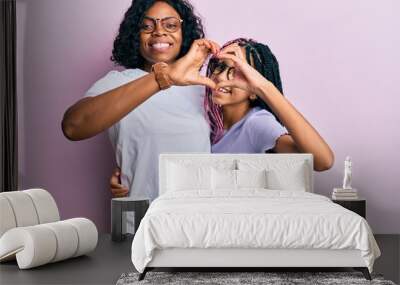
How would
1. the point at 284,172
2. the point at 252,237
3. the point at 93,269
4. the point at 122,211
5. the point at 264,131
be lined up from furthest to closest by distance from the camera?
the point at 264,131
the point at 122,211
the point at 284,172
the point at 93,269
the point at 252,237

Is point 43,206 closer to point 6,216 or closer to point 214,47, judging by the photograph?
point 6,216

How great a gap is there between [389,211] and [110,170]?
2.76m

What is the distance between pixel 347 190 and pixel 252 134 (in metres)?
1.04

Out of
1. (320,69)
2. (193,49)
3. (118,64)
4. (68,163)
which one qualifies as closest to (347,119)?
(320,69)

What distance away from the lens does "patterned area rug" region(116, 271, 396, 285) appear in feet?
15.1

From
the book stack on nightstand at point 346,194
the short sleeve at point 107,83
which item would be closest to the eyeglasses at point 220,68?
the short sleeve at point 107,83

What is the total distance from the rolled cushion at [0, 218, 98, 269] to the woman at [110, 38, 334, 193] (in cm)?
140

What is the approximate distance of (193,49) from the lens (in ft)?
21.7

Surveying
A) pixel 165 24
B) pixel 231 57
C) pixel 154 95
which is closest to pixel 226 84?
pixel 231 57

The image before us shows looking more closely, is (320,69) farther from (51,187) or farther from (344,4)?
(51,187)

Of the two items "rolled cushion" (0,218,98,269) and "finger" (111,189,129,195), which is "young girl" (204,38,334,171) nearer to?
"finger" (111,189,129,195)

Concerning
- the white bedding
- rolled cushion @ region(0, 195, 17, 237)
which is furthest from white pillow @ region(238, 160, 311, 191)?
rolled cushion @ region(0, 195, 17, 237)

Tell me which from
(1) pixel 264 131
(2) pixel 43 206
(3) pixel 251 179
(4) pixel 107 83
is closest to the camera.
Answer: (2) pixel 43 206

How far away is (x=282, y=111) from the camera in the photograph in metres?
6.55
